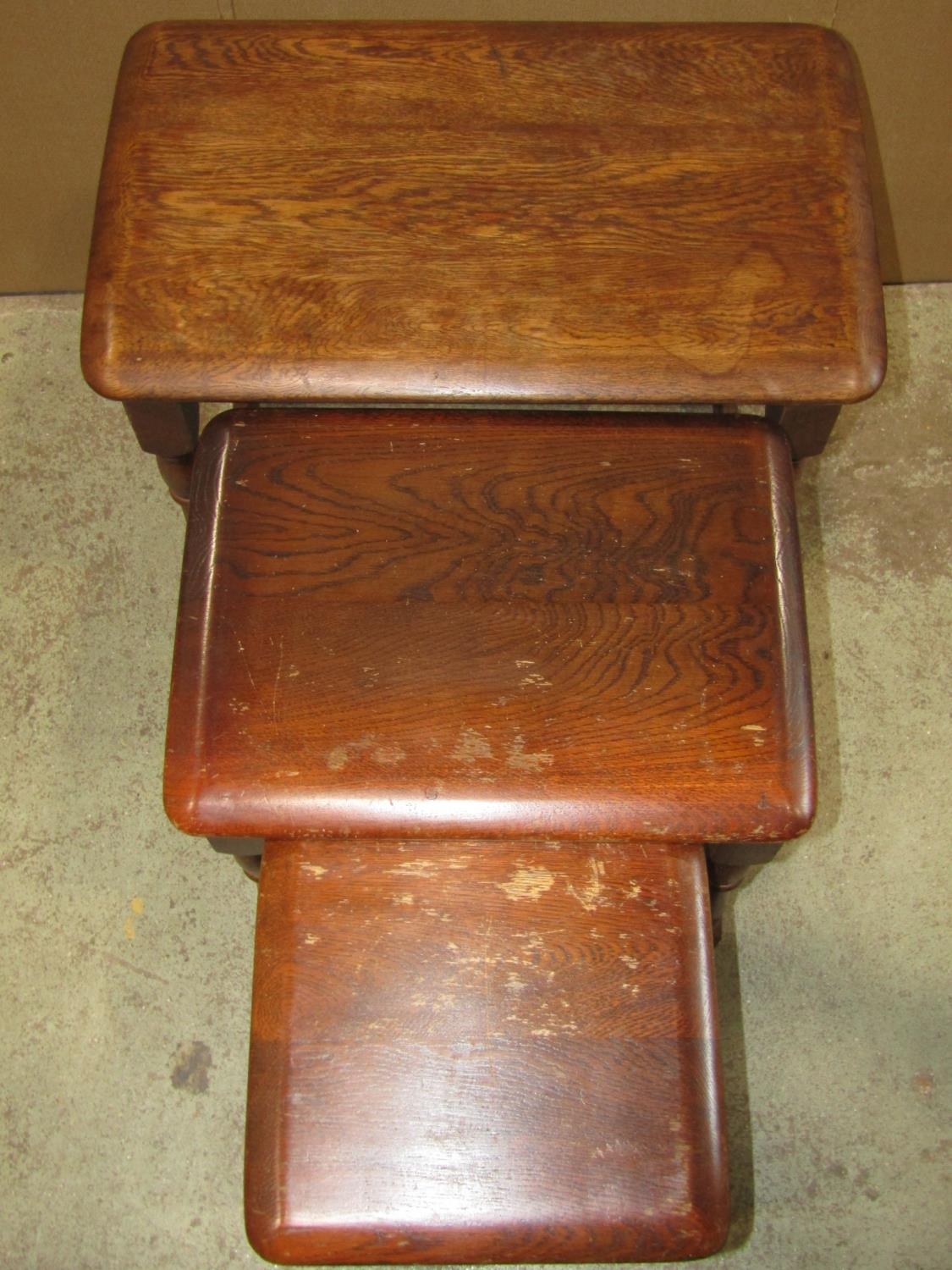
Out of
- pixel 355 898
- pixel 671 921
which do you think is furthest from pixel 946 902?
pixel 355 898

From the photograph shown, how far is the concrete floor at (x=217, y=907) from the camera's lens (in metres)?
1.51

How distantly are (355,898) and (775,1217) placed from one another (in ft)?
2.36

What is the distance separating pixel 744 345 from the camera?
1141mm

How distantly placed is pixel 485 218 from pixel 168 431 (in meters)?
0.40

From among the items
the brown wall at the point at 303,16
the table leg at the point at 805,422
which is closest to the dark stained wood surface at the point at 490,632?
the table leg at the point at 805,422

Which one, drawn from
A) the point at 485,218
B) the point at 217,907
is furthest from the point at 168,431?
the point at 217,907

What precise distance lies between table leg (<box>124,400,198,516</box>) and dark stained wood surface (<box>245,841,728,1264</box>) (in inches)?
17.7

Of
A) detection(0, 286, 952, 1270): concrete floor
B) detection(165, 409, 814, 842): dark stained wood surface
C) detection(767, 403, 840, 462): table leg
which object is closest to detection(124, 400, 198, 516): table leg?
detection(165, 409, 814, 842): dark stained wood surface

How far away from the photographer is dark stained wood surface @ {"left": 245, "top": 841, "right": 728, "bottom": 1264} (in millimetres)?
1118

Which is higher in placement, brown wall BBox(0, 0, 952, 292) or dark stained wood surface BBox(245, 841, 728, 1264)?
brown wall BBox(0, 0, 952, 292)

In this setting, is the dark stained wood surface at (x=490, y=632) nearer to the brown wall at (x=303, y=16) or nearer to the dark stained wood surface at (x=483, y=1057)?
the dark stained wood surface at (x=483, y=1057)

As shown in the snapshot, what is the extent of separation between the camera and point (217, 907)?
1.62 m

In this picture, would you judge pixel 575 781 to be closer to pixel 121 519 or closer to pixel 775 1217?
pixel 775 1217

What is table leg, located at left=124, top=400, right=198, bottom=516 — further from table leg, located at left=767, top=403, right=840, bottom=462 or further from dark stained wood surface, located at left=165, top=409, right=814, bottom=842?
table leg, located at left=767, top=403, right=840, bottom=462
